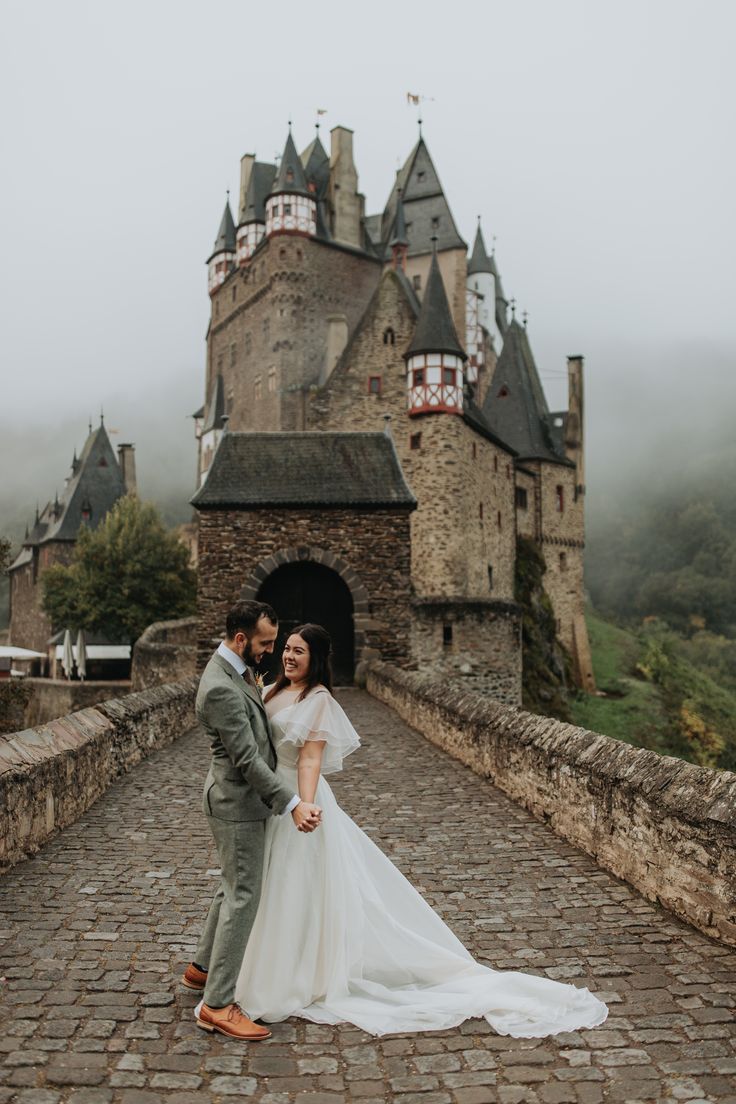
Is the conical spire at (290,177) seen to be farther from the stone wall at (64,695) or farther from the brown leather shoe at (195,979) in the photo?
the brown leather shoe at (195,979)

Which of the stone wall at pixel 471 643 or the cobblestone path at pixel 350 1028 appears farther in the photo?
the stone wall at pixel 471 643

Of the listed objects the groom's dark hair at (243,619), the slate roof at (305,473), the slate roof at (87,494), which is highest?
the slate roof at (87,494)

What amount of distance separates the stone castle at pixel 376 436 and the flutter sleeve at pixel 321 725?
56.3 feet

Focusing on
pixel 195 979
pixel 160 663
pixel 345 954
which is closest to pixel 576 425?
pixel 160 663

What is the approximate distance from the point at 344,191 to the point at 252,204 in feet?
19.2

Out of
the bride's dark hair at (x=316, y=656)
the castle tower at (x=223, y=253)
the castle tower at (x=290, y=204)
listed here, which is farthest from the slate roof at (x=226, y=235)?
the bride's dark hair at (x=316, y=656)

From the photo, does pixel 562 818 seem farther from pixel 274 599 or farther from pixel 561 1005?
pixel 274 599

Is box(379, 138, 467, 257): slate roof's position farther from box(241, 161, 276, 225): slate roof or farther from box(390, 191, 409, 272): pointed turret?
box(241, 161, 276, 225): slate roof

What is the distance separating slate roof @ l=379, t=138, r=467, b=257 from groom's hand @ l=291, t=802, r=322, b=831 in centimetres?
5267

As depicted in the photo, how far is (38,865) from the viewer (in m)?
6.26

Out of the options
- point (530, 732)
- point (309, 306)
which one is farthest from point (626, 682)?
point (530, 732)

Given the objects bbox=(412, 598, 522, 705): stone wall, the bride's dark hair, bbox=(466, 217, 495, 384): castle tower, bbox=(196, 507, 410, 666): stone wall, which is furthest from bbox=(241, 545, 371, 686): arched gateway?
bbox=(466, 217, 495, 384): castle tower

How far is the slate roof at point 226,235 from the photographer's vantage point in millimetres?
62594

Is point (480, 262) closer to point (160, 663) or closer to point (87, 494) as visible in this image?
point (87, 494)
